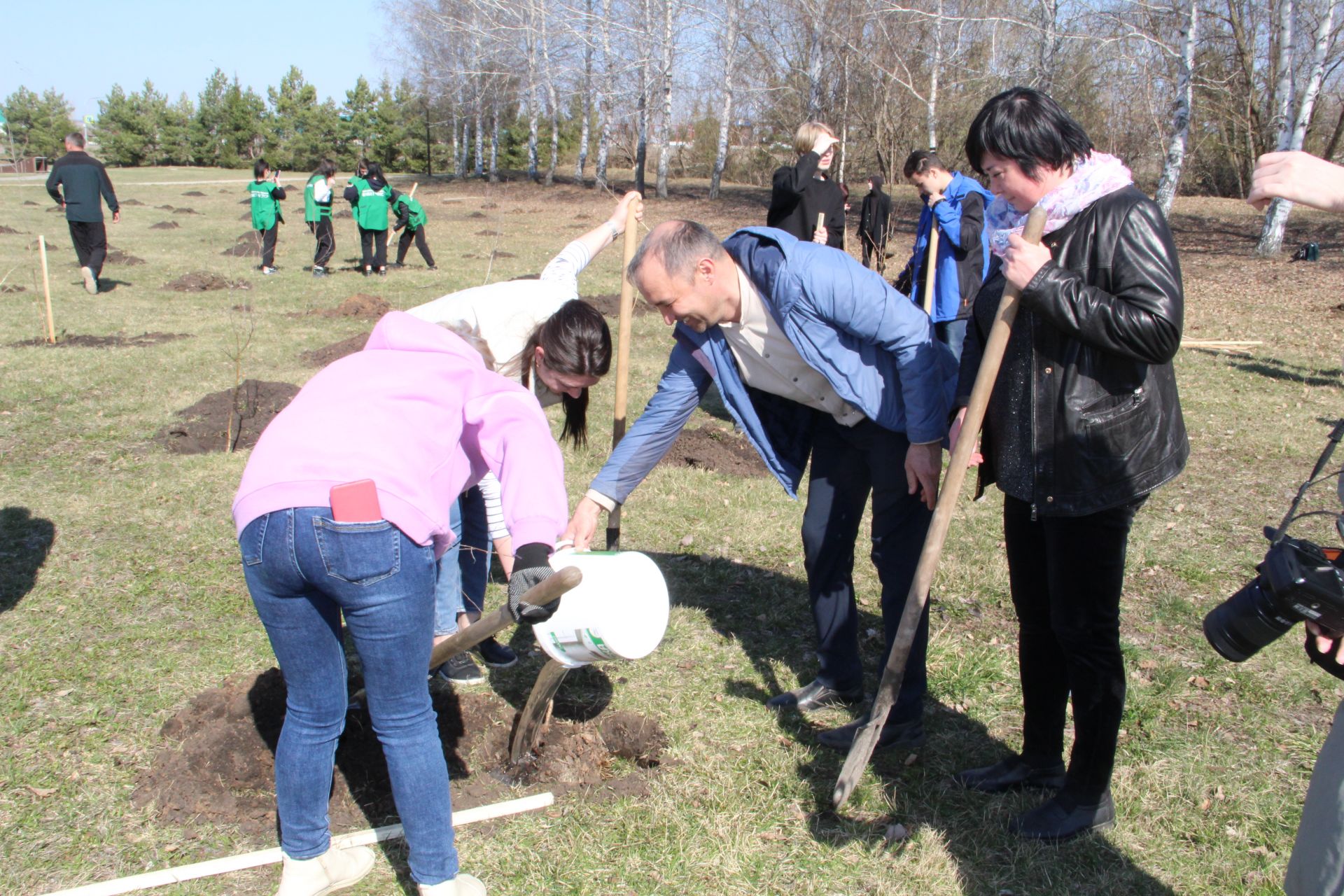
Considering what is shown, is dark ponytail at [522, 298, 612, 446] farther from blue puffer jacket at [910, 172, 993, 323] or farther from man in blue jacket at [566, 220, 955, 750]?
blue puffer jacket at [910, 172, 993, 323]

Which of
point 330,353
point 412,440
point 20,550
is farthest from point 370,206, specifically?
point 412,440

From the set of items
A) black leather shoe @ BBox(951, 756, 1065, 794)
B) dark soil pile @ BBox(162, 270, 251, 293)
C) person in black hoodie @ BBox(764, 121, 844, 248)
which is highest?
person in black hoodie @ BBox(764, 121, 844, 248)

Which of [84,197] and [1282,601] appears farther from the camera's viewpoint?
[84,197]

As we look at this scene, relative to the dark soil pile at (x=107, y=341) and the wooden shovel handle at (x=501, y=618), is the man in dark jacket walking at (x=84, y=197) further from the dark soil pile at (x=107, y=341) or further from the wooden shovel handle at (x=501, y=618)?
the wooden shovel handle at (x=501, y=618)

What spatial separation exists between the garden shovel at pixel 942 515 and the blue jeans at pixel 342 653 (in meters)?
1.11

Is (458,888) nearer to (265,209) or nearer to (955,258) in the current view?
(955,258)

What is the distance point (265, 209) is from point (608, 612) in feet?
47.1

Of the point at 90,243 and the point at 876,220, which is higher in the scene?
the point at 876,220

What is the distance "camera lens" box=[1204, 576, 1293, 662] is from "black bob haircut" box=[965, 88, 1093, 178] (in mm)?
1087

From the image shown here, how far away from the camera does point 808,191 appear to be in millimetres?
7238

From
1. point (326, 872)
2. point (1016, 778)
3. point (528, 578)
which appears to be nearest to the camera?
point (528, 578)

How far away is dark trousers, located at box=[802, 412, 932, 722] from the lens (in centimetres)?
321

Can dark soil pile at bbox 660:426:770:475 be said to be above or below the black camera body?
below

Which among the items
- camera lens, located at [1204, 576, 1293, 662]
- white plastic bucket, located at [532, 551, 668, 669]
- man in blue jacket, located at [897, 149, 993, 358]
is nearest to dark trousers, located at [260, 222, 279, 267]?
man in blue jacket, located at [897, 149, 993, 358]
